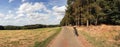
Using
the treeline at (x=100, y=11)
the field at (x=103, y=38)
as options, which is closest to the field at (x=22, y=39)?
the field at (x=103, y=38)

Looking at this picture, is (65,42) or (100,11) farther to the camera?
(100,11)

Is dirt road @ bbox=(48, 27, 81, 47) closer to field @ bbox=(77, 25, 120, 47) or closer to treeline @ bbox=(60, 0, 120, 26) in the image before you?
field @ bbox=(77, 25, 120, 47)

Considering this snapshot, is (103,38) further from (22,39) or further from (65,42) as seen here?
(22,39)

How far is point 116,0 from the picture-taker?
261ft

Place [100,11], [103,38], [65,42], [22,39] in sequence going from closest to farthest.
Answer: [65,42], [103,38], [22,39], [100,11]

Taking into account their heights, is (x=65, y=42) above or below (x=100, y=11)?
below

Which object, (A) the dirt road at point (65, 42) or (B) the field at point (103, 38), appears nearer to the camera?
(A) the dirt road at point (65, 42)

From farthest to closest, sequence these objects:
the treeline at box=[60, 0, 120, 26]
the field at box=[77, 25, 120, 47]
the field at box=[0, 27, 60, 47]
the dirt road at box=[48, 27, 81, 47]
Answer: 1. the treeline at box=[60, 0, 120, 26]
2. the field at box=[0, 27, 60, 47]
3. the field at box=[77, 25, 120, 47]
4. the dirt road at box=[48, 27, 81, 47]

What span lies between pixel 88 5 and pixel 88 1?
4.30ft

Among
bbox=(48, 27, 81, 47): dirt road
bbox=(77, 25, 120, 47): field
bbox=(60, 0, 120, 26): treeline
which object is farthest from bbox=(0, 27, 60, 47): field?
bbox=(60, 0, 120, 26): treeline

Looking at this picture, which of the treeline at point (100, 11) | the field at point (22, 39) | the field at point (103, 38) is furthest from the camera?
the treeline at point (100, 11)

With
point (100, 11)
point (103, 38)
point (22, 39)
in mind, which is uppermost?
point (100, 11)

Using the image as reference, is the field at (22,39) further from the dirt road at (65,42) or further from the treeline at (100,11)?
the treeline at (100,11)

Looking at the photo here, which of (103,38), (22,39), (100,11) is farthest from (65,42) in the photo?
(100,11)
